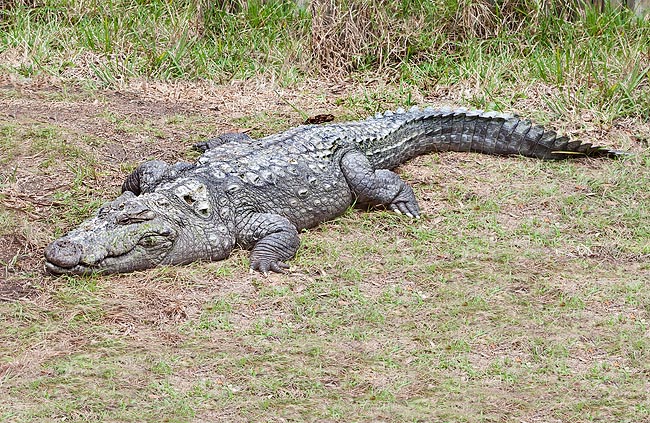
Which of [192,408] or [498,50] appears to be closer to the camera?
[192,408]

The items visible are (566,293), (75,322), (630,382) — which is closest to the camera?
(630,382)

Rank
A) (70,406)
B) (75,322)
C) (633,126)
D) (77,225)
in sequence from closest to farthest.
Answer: (70,406), (75,322), (77,225), (633,126)

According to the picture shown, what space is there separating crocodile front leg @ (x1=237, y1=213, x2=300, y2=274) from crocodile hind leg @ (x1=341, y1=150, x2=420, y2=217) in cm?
75

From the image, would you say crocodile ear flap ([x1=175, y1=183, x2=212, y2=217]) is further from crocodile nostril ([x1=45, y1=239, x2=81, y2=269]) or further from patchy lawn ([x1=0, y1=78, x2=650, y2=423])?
crocodile nostril ([x1=45, y1=239, x2=81, y2=269])

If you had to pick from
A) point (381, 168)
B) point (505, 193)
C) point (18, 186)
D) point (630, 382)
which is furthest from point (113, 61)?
point (630, 382)

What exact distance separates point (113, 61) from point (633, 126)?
5.07 meters

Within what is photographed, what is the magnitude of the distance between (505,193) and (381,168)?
100cm

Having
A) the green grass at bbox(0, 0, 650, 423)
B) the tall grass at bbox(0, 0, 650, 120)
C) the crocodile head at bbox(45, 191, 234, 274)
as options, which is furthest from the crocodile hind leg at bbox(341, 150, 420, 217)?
the tall grass at bbox(0, 0, 650, 120)

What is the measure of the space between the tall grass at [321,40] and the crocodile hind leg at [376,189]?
2.45 metres

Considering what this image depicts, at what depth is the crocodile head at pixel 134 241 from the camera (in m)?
5.36

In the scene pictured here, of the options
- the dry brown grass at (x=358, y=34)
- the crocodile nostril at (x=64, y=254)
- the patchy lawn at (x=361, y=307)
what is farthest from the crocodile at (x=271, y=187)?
the dry brown grass at (x=358, y=34)

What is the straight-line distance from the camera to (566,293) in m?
5.43

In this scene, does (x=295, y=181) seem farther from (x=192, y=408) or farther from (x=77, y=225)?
(x=192, y=408)

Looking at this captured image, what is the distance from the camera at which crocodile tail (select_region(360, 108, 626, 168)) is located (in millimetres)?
7379
